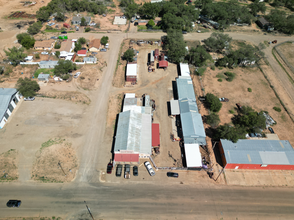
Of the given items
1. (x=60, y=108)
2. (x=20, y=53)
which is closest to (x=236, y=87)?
(x=60, y=108)

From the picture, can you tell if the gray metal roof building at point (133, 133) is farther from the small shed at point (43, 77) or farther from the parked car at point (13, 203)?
the small shed at point (43, 77)

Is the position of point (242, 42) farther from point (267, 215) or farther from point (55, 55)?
point (55, 55)

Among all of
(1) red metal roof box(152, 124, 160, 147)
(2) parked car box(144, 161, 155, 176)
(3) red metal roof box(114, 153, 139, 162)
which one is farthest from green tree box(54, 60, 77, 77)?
(2) parked car box(144, 161, 155, 176)

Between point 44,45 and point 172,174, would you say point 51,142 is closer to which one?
point 172,174

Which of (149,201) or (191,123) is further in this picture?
(191,123)

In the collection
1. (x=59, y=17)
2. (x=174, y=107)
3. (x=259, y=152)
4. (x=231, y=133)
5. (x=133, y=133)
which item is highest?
(x=59, y=17)

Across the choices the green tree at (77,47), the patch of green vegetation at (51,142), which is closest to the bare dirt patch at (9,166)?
the patch of green vegetation at (51,142)

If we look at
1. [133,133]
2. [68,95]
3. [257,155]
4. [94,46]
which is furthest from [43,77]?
[257,155]
